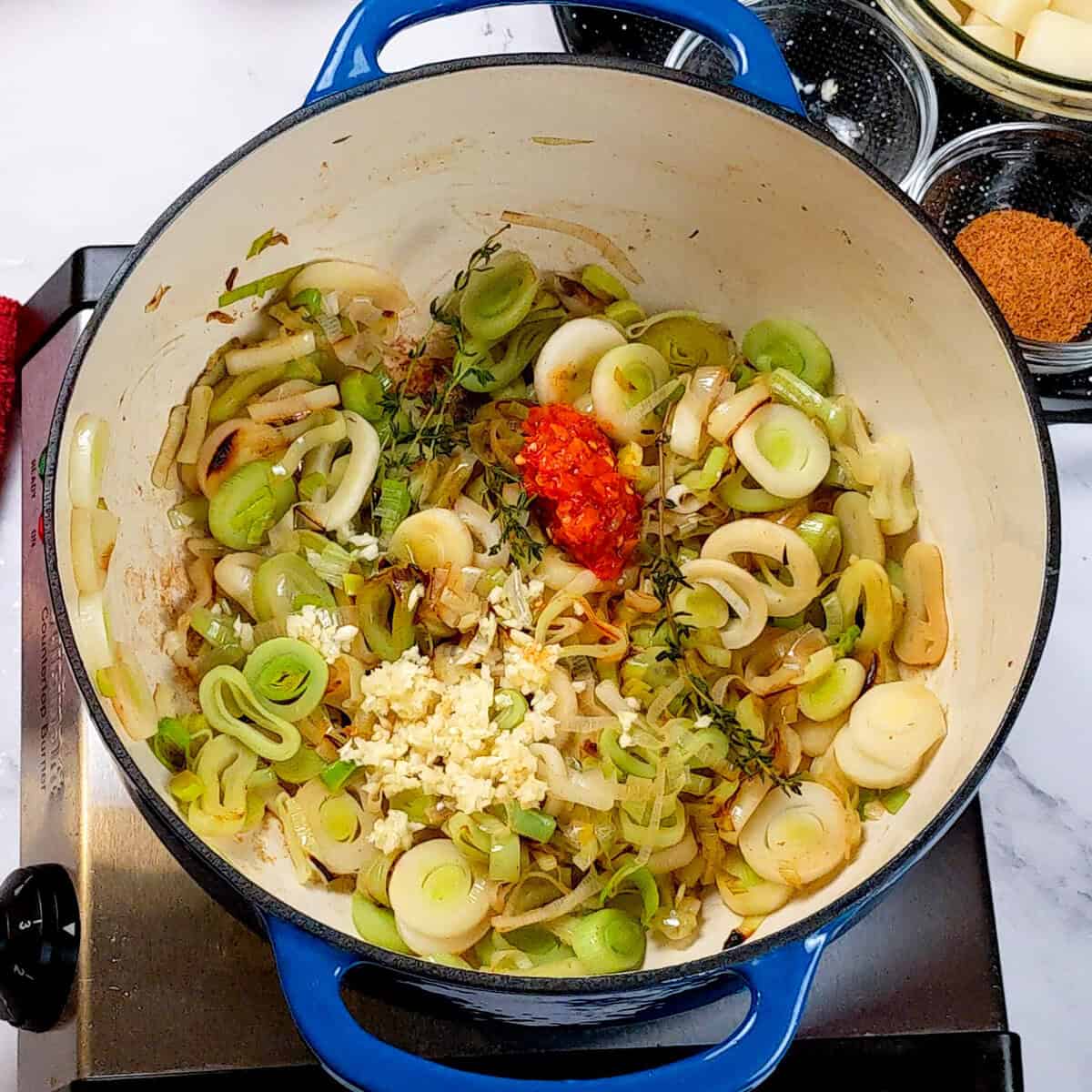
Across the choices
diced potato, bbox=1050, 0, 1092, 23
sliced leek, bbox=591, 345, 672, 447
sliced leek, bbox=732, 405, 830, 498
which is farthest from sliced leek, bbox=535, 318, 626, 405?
diced potato, bbox=1050, 0, 1092, 23

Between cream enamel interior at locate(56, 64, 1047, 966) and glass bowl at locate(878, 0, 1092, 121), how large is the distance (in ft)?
1.08

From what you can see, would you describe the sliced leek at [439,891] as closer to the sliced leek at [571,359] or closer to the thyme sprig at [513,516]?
the thyme sprig at [513,516]

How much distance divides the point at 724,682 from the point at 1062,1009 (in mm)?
486

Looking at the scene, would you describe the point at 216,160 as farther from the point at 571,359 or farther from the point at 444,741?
the point at 444,741

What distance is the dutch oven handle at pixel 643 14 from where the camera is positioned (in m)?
0.80

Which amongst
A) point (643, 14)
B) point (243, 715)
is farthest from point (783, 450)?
point (243, 715)

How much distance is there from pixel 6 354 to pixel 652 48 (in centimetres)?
66

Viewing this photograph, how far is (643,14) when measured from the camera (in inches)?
32.5

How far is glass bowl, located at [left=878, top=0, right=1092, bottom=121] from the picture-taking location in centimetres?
108

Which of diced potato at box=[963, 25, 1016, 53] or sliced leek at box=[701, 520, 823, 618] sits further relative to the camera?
diced potato at box=[963, 25, 1016, 53]

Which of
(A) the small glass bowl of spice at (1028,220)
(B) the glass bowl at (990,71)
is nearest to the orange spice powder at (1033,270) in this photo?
(A) the small glass bowl of spice at (1028,220)

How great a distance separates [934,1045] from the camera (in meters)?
0.90

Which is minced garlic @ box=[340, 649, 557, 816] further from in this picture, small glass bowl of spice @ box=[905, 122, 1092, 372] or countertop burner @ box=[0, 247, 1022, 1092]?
small glass bowl of spice @ box=[905, 122, 1092, 372]

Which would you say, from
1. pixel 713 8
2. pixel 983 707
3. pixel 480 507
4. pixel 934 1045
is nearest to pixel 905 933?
pixel 934 1045
